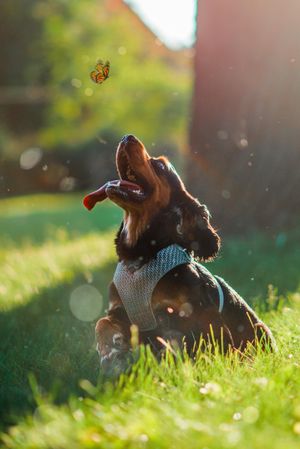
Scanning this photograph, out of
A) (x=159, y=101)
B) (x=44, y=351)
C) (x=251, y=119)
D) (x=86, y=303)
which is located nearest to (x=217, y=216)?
(x=251, y=119)

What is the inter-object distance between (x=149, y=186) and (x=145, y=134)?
31.7 meters

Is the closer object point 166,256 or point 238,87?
point 166,256

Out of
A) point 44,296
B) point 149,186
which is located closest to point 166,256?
point 149,186

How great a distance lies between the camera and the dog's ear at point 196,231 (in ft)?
12.2

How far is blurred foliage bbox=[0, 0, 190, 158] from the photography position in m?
30.9

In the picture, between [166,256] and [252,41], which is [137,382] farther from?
[252,41]

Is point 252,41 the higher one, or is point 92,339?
point 252,41

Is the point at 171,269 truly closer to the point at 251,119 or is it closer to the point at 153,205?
the point at 153,205

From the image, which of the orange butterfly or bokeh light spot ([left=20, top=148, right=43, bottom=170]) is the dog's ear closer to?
the orange butterfly

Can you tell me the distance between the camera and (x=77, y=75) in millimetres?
30906

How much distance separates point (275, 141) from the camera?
26.7 ft

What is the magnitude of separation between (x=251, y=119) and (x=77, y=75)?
2393cm

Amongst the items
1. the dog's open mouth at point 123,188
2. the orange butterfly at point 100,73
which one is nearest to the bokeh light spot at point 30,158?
the orange butterfly at point 100,73

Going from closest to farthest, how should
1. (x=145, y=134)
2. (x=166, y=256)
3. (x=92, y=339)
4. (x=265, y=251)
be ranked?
(x=166, y=256) < (x=92, y=339) < (x=265, y=251) < (x=145, y=134)
